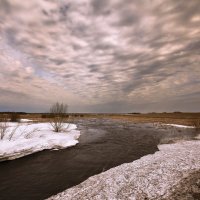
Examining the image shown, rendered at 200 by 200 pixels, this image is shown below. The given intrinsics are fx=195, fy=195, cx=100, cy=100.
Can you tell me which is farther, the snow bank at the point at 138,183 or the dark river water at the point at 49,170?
the dark river water at the point at 49,170

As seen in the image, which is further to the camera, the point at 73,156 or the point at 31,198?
the point at 73,156

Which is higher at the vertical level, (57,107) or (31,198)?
(57,107)

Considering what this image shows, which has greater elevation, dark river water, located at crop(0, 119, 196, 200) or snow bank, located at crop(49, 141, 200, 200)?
snow bank, located at crop(49, 141, 200, 200)

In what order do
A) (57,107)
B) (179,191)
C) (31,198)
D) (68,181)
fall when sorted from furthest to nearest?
(57,107)
(68,181)
(31,198)
(179,191)

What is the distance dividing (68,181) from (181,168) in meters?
5.55

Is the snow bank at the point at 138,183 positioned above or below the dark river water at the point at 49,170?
above

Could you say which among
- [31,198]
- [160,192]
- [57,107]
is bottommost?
[31,198]

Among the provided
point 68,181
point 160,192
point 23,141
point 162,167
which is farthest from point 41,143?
point 160,192

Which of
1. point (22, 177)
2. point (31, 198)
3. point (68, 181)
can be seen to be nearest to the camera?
point (31, 198)

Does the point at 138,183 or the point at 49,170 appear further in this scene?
the point at 49,170

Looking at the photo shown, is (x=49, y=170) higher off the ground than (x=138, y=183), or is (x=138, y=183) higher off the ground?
(x=138, y=183)

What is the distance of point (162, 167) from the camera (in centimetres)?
988

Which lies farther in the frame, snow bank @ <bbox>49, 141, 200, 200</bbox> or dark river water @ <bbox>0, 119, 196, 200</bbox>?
dark river water @ <bbox>0, 119, 196, 200</bbox>

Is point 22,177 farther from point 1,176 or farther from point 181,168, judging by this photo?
point 181,168
